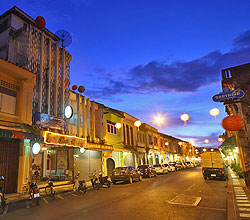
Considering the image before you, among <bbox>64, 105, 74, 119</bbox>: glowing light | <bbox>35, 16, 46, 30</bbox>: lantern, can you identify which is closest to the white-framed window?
<bbox>64, 105, 74, 119</bbox>: glowing light

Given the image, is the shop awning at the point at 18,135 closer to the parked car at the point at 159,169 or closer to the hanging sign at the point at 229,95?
the hanging sign at the point at 229,95

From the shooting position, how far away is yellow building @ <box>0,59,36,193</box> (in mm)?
12648

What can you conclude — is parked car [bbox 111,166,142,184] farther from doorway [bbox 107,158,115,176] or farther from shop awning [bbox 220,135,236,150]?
shop awning [bbox 220,135,236,150]

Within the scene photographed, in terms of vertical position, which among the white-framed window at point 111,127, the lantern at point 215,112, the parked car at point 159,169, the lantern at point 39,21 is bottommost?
the parked car at point 159,169

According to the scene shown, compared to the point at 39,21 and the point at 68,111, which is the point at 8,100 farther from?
the point at 39,21

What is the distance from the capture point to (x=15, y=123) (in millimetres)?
13023

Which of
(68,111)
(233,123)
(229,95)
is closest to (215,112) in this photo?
(229,95)

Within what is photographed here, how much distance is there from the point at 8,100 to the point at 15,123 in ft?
5.08

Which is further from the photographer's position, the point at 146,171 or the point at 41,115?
the point at 146,171

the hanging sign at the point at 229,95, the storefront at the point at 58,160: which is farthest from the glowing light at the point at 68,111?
the hanging sign at the point at 229,95

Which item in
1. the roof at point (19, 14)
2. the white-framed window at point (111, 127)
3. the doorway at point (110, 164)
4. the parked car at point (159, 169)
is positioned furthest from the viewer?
the parked car at point (159, 169)

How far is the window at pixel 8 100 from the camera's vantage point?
1277 cm

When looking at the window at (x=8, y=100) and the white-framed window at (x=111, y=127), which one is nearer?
the window at (x=8, y=100)

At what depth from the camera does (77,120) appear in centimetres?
2008
